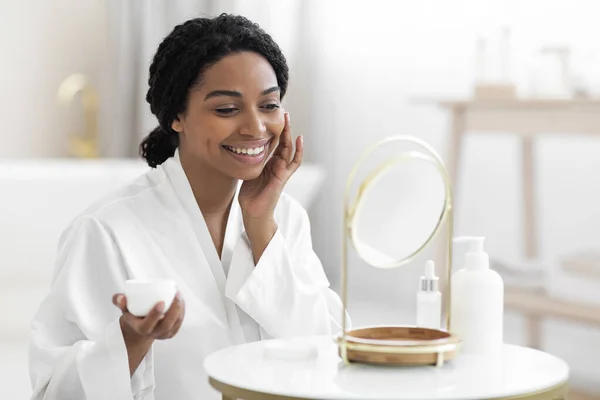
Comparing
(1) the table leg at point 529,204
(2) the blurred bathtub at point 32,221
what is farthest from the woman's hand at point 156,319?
(2) the blurred bathtub at point 32,221

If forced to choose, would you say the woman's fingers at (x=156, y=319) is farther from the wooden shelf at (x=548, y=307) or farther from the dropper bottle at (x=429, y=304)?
the wooden shelf at (x=548, y=307)

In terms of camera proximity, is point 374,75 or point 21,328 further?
point 374,75

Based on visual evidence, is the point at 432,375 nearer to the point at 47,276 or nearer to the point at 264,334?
the point at 264,334

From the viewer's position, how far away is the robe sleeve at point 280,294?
1637mm

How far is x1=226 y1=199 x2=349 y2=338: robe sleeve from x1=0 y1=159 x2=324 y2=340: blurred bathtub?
233 centimetres

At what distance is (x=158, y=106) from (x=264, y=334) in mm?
425

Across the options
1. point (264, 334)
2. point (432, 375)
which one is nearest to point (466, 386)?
point (432, 375)

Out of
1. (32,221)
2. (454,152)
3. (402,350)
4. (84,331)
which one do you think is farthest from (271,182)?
(32,221)

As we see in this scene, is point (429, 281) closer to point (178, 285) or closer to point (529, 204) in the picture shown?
point (178, 285)

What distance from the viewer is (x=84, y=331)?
1540 millimetres

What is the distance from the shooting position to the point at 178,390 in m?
1.61

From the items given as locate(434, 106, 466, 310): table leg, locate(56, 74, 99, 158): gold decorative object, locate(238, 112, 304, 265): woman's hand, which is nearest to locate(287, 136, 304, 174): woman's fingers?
locate(238, 112, 304, 265): woman's hand

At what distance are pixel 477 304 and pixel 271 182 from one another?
49 cm

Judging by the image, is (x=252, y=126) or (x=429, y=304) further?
(x=252, y=126)
